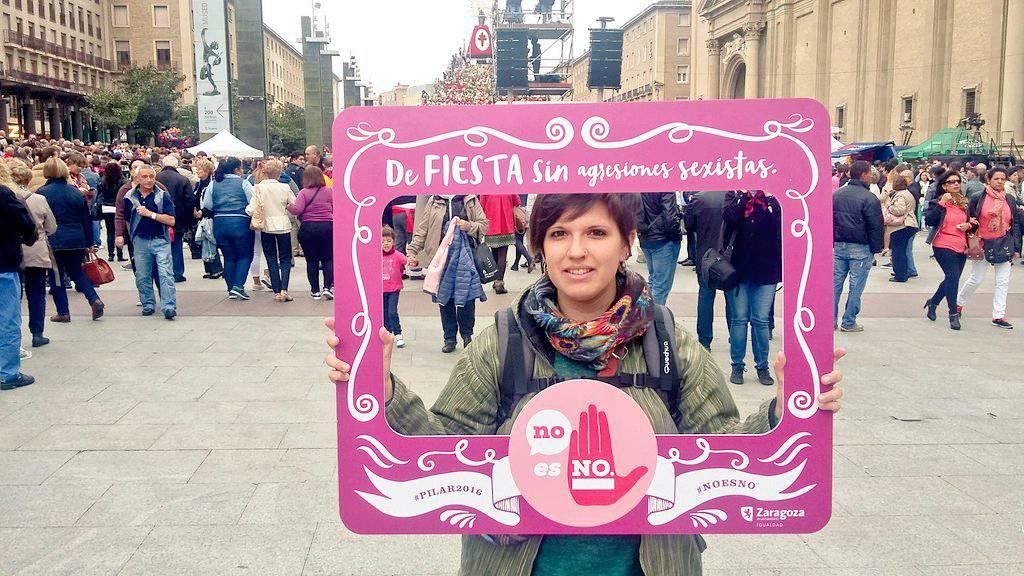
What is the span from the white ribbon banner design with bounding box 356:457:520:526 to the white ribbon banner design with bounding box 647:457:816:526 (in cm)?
32

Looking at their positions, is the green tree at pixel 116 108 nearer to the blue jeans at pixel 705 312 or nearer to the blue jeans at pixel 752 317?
the blue jeans at pixel 705 312

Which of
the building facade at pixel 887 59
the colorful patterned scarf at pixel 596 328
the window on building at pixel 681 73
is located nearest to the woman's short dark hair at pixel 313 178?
the colorful patterned scarf at pixel 596 328

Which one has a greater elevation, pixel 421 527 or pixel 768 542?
pixel 421 527

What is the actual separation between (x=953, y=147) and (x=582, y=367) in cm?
2972

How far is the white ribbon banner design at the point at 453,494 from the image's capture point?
215 centimetres

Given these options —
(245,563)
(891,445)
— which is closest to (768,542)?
(891,445)

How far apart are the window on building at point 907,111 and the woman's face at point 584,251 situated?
39.4 meters

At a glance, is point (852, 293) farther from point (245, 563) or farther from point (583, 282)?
point (583, 282)

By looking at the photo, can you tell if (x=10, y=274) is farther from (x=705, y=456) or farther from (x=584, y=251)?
(x=705, y=456)

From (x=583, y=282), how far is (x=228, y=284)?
10290 mm

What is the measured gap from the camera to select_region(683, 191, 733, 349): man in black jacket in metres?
7.53

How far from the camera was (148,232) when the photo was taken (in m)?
10.2

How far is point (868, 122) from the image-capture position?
137 feet

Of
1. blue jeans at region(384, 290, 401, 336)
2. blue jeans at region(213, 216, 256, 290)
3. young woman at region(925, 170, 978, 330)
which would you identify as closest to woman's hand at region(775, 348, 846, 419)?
blue jeans at region(384, 290, 401, 336)
